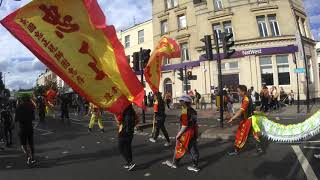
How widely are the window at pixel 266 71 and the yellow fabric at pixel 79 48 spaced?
95.7ft

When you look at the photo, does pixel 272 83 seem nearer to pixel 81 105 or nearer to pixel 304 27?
pixel 304 27

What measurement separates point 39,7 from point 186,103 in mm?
3664

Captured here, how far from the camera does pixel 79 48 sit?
7414 mm

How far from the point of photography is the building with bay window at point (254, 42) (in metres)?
35.4

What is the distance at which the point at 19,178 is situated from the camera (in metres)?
8.81

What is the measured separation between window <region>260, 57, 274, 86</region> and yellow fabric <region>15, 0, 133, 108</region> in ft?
95.7

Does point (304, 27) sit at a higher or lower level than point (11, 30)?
higher

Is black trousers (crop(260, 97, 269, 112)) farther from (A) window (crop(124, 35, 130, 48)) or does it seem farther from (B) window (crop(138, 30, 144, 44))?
(A) window (crop(124, 35, 130, 48))

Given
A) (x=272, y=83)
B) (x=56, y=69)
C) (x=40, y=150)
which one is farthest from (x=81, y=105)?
(x=56, y=69)

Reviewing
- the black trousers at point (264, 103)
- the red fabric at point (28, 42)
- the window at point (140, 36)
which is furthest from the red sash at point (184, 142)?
the window at point (140, 36)

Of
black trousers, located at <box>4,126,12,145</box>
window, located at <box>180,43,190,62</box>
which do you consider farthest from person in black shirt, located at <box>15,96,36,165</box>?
window, located at <box>180,43,190,62</box>

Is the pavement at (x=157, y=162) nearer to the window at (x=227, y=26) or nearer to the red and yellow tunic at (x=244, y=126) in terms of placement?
the red and yellow tunic at (x=244, y=126)

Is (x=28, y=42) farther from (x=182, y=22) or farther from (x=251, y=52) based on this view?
(x=182, y=22)

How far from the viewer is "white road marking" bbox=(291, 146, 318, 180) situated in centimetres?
812
